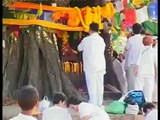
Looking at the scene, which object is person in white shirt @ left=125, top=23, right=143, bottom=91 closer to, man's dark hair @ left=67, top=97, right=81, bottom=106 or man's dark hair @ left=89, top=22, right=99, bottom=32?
man's dark hair @ left=89, top=22, right=99, bottom=32

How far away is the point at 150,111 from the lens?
10.5 feet

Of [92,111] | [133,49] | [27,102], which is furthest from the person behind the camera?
[133,49]

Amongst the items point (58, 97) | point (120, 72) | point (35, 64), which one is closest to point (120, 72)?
point (120, 72)

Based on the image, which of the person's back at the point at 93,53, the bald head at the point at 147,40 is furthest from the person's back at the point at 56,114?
the bald head at the point at 147,40

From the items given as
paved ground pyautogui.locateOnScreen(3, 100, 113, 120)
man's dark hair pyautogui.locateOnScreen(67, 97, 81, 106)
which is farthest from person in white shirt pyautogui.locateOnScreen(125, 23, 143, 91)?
paved ground pyautogui.locateOnScreen(3, 100, 113, 120)

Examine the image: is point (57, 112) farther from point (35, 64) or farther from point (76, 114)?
point (35, 64)

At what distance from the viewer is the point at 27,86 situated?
3.19 m

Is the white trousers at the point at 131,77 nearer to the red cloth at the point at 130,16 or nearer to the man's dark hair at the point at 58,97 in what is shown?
the red cloth at the point at 130,16

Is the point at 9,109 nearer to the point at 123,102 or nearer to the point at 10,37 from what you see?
the point at 10,37

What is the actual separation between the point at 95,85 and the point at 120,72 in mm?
186

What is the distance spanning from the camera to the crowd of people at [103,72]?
3.19 meters

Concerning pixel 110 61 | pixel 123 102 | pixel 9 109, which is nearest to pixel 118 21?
pixel 110 61

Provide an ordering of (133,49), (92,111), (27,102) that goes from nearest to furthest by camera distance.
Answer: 1. (27,102)
2. (92,111)
3. (133,49)

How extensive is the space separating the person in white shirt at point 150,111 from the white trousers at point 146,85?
37 mm
